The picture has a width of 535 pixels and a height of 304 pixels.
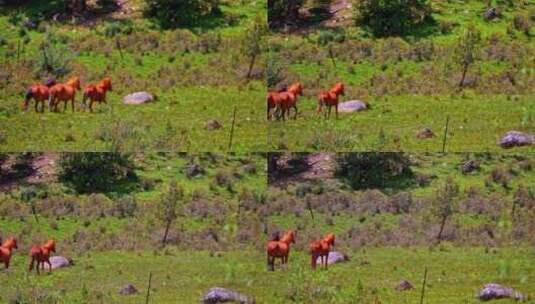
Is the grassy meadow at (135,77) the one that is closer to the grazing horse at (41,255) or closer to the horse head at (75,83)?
the horse head at (75,83)

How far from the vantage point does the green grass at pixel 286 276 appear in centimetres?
797

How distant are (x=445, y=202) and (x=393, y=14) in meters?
1.47

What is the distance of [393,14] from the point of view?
26.8 feet

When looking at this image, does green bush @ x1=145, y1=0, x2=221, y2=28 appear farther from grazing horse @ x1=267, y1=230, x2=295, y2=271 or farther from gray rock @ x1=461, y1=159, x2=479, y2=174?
gray rock @ x1=461, y1=159, x2=479, y2=174

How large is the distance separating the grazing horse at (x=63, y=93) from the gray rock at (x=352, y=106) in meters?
1.97

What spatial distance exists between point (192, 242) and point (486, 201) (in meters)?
2.22

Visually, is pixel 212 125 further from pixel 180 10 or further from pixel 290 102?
pixel 180 10

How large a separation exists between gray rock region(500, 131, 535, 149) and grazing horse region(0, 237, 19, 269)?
3.70 meters

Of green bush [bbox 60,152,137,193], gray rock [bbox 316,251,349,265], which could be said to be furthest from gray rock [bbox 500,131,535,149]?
green bush [bbox 60,152,137,193]

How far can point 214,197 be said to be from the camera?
8.06 metres

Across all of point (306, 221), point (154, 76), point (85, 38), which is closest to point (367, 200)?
point (306, 221)

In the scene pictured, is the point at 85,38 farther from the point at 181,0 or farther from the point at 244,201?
the point at 244,201

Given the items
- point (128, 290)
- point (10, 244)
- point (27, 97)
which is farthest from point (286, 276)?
point (27, 97)

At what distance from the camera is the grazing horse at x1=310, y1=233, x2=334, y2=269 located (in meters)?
8.03
